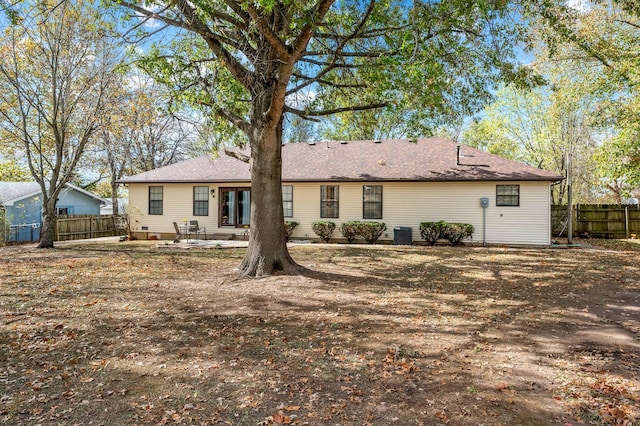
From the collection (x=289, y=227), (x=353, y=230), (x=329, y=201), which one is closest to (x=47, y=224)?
(x=289, y=227)

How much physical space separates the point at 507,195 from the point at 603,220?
24.9 feet

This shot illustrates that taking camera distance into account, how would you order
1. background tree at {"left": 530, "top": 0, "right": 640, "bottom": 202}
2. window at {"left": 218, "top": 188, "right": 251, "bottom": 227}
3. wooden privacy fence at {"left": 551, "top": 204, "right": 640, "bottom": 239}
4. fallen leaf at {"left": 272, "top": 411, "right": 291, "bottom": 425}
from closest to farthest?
fallen leaf at {"left": 272, "top": 411, "right": 291, "bottom": 425} < background tree at {"left": 530, "top": 0, "right": 640, "bottom": 202} < window at {"left": 218, "top": 188, "right": 251, "bottom": 227} < wooden privacy fence at {"left": 551, "top": 204, "right": 640, "bottom": 239}

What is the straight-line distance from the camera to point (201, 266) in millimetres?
10211

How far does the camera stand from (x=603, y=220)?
18.9 meters

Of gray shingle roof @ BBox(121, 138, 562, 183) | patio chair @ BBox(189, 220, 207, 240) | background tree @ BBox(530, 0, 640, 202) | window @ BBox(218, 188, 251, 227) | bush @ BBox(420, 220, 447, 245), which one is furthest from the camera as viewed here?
window @ BBox(218, 188, 251, 227)

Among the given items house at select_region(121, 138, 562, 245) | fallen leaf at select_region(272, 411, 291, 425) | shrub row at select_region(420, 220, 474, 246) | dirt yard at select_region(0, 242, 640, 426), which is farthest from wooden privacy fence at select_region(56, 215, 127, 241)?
fallen leaf at select_region(272, 411, 291, 425)

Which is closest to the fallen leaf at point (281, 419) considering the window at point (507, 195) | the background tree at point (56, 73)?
the window at point (507, 195)

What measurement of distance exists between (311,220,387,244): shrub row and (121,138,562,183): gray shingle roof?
1.85m

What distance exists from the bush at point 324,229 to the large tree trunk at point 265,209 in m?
7.88

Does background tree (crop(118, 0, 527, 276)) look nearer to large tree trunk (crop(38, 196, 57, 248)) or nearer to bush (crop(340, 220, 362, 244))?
bush (crop(340, 220, 362, 244))

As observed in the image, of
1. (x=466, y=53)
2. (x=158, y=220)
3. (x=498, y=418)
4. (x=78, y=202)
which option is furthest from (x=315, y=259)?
(x=78, y=202)

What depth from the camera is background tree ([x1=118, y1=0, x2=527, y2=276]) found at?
23.2 ft

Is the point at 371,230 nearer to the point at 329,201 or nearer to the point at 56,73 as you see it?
the point at 329,201

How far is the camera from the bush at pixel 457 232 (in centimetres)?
1501
